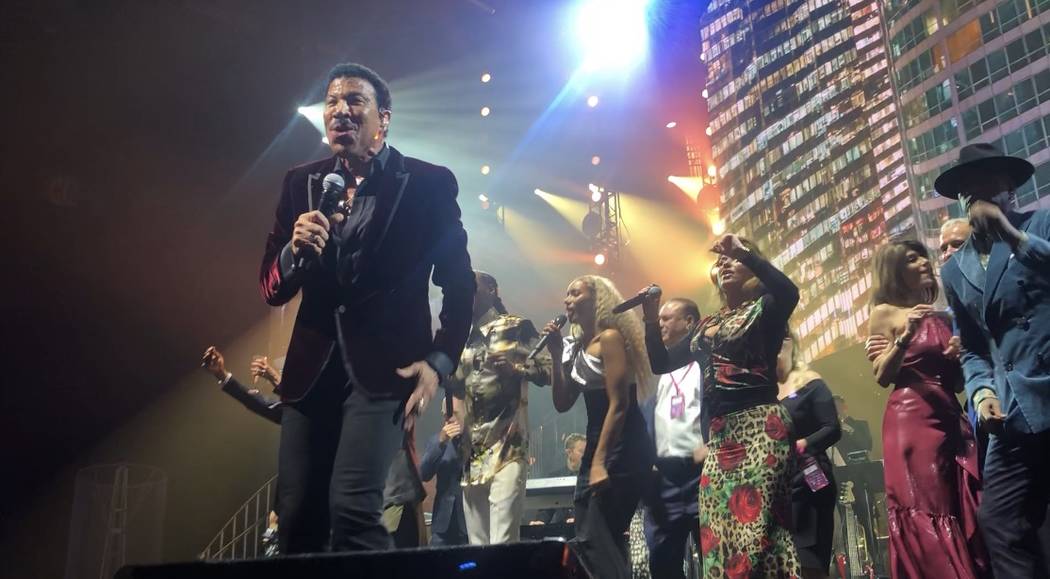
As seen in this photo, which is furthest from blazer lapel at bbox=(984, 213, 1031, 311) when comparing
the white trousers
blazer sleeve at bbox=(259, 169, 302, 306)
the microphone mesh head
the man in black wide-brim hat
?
blazer sleeve at bbox=(259, 169, 302, 306)

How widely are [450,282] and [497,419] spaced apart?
1504 millimetres

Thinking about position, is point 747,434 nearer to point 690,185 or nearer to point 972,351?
point 972,351

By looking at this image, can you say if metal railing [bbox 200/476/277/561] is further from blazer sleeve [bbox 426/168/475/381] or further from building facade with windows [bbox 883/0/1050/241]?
building facade with windows [bbox 883/0/1050/241]

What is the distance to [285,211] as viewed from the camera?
121 inches

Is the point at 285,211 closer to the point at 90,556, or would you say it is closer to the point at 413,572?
the point at 413,572

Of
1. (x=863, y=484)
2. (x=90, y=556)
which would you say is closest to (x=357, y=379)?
(x=90, y=556)

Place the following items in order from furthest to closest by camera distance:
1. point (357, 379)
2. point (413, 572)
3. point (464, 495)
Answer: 1. point (464, 495)
2. point (357, 379)
3. point (413, 572)

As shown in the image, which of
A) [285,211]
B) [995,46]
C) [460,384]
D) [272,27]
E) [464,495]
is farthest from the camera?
[995,46]

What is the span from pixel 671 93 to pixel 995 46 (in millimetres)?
3135

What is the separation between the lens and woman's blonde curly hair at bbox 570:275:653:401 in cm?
417

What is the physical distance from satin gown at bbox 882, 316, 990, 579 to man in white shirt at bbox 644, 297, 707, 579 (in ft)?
3.19

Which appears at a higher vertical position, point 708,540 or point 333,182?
point 333,182

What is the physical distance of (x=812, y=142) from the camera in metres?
7.18

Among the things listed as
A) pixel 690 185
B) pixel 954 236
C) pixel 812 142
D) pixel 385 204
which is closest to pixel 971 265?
pixel 954 236
